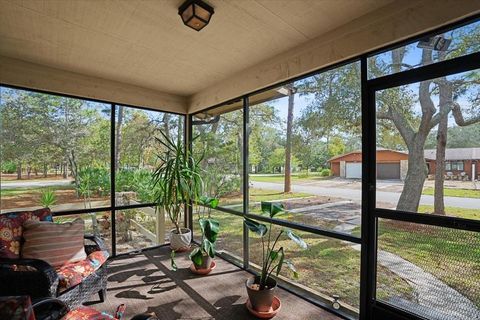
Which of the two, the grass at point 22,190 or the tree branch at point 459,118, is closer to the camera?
the tree branch at point 459,118

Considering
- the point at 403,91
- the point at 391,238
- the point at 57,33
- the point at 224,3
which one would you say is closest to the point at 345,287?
the point at 391,238

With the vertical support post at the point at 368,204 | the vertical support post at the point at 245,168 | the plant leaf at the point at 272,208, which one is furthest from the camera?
the vertical support post at the point at 245,168

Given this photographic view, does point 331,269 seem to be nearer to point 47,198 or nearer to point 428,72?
point 428,72

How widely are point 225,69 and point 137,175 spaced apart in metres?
2.26

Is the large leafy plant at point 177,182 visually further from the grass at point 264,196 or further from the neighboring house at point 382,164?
the neighboring house at point 382,164

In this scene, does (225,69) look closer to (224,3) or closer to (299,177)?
(224,3)

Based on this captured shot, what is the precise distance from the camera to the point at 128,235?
3.76 meters

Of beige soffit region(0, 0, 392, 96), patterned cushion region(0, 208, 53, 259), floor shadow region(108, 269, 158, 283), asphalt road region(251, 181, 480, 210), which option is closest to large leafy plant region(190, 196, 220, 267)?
floor shadow region(108, 269, 158, 283)

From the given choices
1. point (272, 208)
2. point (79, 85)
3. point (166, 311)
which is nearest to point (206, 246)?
point (166, 311)

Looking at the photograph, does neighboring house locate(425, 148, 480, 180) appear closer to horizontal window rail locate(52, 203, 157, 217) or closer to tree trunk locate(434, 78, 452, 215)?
tree trunk locate(434, 78, 452, 215)

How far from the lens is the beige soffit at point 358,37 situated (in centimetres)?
162

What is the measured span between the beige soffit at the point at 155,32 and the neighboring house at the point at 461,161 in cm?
128

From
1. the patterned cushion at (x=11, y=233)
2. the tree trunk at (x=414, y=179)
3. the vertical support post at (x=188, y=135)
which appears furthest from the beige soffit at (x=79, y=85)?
the tree trunk at (x=414, y=179)

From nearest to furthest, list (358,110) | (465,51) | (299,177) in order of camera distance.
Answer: (465,51) → (358,110) → (299,177)
